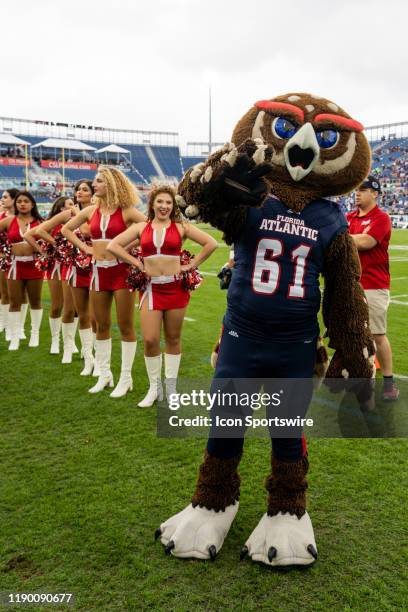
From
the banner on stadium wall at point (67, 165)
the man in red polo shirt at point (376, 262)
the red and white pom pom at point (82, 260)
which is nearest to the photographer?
the man in red polo shirt at point (376, 262)

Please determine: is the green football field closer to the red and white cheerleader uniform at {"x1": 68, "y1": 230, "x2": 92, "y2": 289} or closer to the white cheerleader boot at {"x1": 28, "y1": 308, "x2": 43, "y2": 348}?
the red and white cheerleader uniform at {"x1": 68, "y1": 230, "x2": 92, "y2": 289}

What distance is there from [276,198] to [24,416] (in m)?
2.81

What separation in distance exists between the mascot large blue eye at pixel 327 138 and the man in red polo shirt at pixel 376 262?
1937 mm

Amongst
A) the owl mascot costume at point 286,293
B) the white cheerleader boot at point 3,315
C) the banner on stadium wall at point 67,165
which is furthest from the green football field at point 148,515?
the banner on stadium wall at point 67,165

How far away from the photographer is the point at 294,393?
8.01ft

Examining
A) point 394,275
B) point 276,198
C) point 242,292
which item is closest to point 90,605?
point 242,292

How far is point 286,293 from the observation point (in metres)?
2.30

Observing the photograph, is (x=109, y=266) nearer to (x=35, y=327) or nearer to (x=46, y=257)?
(x=46, y=257)

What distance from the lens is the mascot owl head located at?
228 cm

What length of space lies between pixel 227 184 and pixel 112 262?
8.68ft

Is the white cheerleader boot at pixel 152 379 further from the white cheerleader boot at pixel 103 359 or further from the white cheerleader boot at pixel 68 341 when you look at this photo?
the white cheerleader boot at pixel 68 341

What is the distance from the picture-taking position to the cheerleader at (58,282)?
5.56 metres

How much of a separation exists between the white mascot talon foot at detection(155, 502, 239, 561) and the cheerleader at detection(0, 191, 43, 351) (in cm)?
420

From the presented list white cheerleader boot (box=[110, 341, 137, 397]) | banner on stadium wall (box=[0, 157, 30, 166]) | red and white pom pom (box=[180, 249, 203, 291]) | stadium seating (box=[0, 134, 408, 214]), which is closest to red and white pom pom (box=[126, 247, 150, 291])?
red and white pom pom (box=[180, 249, 203, 291])
